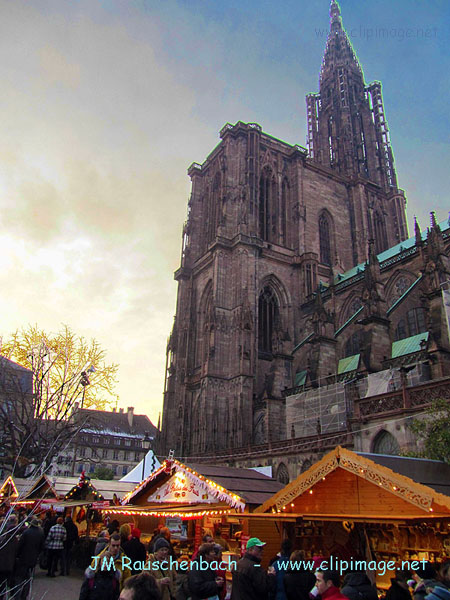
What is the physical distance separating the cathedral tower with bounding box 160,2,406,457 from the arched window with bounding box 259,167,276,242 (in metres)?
0.12

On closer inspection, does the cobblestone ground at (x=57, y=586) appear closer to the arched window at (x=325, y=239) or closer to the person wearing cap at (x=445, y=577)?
the person wearing cap at (x=445, y=577)

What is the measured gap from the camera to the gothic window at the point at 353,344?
32562 millimetres

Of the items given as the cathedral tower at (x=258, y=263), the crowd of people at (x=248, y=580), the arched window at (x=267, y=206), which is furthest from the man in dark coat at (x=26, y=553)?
the arched window at (x=267, y=206)

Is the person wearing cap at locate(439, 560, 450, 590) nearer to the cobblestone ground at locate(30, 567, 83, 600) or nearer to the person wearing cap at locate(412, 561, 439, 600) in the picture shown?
the person wearing cap at locate(412, 561, 439, 600)

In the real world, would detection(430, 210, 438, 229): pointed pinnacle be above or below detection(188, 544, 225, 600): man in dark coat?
above

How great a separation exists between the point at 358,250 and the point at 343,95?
24878mm

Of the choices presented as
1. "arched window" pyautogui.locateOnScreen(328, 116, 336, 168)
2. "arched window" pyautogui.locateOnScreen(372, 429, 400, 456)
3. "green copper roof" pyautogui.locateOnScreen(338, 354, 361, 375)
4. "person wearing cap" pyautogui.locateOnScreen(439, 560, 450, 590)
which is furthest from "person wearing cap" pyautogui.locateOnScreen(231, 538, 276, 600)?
"arched window" pyautogui.locateOnScreen(328, 116, 336, 168)

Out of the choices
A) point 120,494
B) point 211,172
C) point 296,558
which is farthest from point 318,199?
point 296,558

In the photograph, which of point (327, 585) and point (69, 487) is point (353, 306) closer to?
point (69, 487)

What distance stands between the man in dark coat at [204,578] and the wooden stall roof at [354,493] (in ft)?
8.78

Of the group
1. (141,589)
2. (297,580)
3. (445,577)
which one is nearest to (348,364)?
(297,580)

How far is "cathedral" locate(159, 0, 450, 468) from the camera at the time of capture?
27203mm

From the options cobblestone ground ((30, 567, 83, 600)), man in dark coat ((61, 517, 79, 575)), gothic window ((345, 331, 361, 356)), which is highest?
gothic window ((345, 331, 361, 356))

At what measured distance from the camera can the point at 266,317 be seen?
132ft
